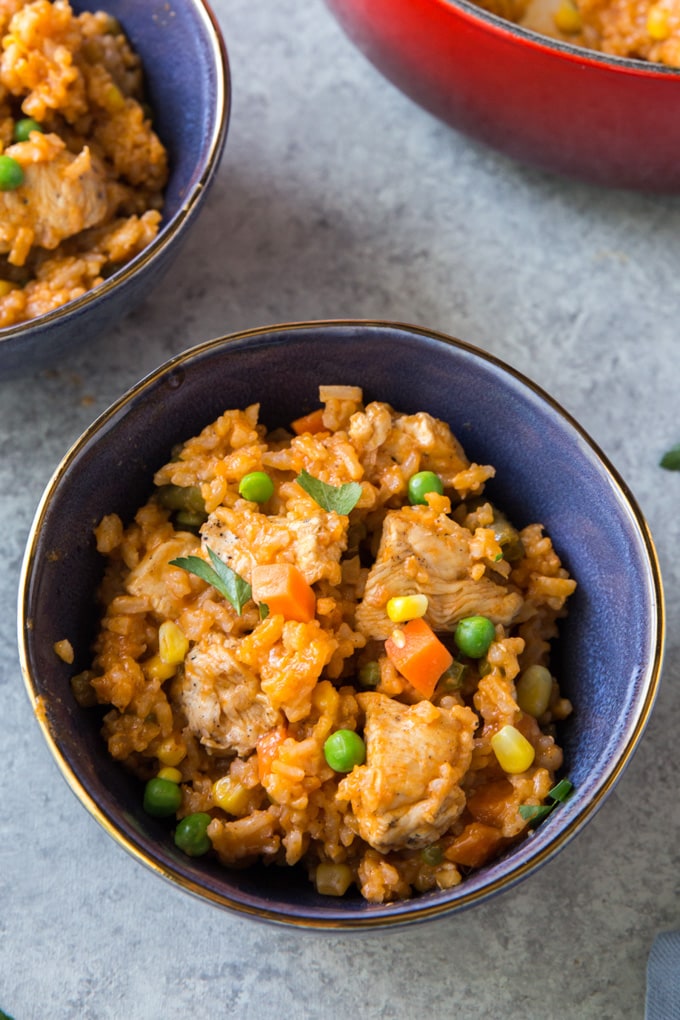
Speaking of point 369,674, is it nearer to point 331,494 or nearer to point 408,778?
point 408,778

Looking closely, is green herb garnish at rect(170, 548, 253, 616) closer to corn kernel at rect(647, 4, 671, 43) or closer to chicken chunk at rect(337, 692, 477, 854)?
chicken chunk at rect(337, 692, 477, 854)

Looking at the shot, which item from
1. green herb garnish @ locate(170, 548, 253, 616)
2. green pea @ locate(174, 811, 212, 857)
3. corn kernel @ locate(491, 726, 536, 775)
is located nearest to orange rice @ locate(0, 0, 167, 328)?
green herb garnish @ locate(170, 548, 253, 616)

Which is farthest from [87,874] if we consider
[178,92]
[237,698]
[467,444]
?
[178,92]

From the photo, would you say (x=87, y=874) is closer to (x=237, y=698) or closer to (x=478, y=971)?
(x=237, y=698)

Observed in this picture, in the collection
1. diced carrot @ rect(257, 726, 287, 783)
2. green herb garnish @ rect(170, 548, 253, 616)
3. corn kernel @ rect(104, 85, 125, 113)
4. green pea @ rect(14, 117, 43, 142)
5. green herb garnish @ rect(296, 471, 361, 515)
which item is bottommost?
diced carrot @ rect(257, 726, 287, 783)

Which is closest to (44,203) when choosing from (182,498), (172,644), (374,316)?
(182,498)
